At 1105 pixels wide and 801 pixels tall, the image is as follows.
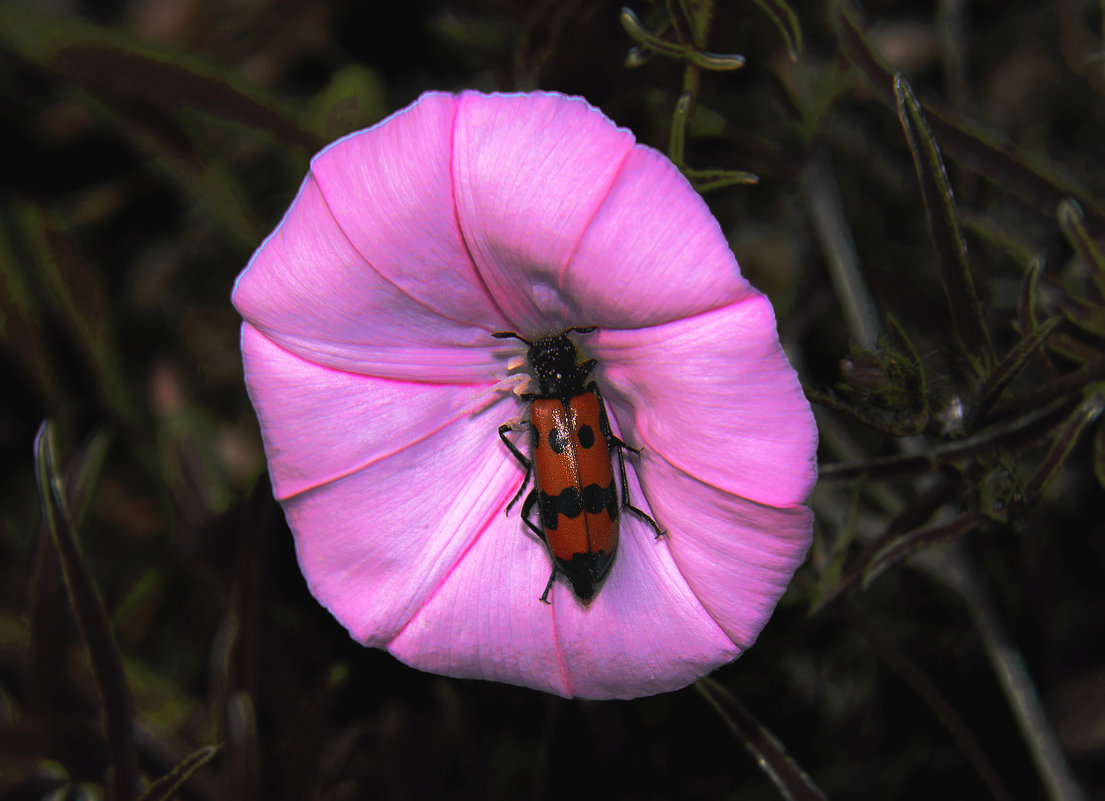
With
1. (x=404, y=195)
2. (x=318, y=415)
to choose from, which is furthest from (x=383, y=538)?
(x=404, y=195)

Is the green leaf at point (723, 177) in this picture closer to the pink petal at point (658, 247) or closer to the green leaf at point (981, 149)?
the pink petal at point (658, 247)

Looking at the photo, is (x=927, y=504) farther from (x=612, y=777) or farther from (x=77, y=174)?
(x=77, y=174)

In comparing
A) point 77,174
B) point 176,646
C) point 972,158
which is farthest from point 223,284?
point 972,158

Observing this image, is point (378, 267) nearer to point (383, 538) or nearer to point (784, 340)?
point (383, 538)

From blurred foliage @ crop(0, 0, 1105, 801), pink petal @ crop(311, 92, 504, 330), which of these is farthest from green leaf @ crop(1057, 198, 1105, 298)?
pink petal @ crop(311, 92, 504, 330)

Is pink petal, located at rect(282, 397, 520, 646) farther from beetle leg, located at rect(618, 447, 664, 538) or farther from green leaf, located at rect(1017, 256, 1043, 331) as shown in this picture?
green leaf, located at rect(1017, 256, 1043, 331)

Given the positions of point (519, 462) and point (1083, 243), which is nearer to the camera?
point (519, 462)
